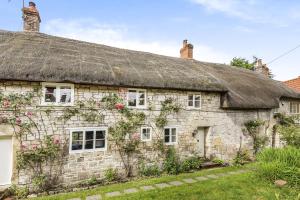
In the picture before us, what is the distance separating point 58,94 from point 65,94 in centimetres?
25

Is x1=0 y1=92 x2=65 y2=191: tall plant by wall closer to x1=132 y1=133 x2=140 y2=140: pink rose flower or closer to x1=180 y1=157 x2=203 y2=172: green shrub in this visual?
x1=132 y1=133 x2=140 y2=140: pink rose flower

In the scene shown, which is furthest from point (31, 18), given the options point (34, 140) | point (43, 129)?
point (34, 140)

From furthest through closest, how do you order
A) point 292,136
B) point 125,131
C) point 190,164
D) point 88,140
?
1. point 292,136
2. point 190,164
3. point 125,131
4. point 88,140

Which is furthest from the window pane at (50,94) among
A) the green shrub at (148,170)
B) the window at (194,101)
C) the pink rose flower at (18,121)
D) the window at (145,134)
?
the window at (194,101)

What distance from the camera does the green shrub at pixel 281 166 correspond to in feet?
20.9

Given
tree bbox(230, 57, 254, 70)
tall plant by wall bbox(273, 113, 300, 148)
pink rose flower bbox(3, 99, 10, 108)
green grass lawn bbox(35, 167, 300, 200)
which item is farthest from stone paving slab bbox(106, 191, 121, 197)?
tree bbox(230, 57, 254, 70)

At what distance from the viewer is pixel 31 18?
10562 mm

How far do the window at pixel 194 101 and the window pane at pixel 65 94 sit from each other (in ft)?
18.9

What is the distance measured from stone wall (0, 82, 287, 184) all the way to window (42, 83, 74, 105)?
22cm

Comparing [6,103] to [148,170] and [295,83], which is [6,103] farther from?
[295,83]

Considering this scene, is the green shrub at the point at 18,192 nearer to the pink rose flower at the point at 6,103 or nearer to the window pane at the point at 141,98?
the pink rose flower at the point at 6,103

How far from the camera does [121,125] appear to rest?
26.5 feet

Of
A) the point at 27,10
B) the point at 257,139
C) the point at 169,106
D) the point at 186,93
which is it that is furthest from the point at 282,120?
the point at 27,10

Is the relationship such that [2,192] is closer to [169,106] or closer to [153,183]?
[153,183]
